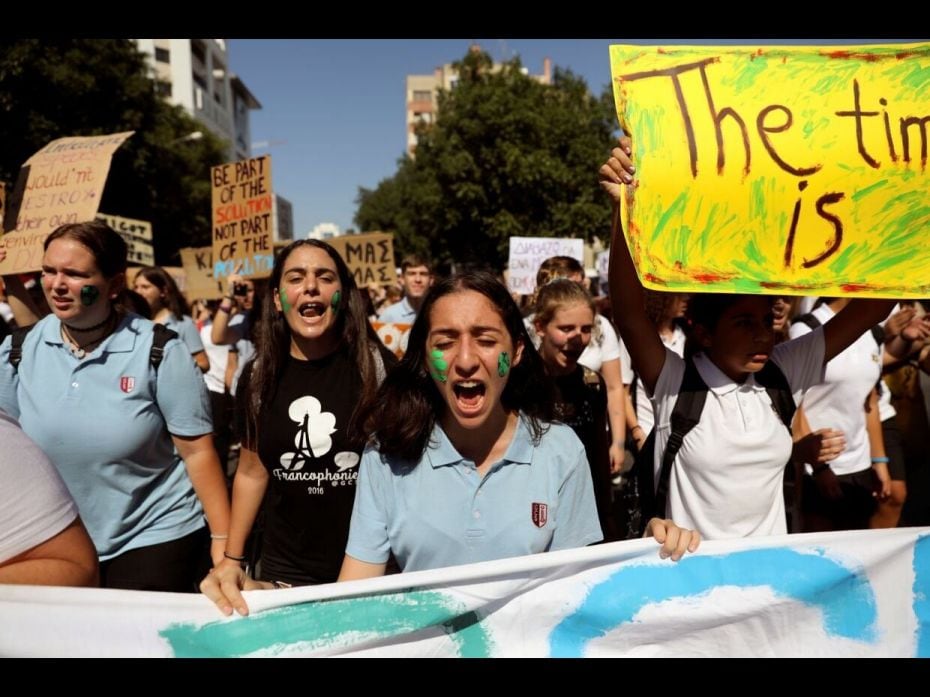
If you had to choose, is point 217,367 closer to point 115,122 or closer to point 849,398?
point 849,398

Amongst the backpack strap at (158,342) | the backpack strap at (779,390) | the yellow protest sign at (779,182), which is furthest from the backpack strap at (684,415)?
the backpack strap at (158,342)

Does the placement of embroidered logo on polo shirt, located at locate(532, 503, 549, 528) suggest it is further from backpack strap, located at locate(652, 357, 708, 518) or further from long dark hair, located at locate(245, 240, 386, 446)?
long dark hair, located at locate(245, 240, 386, 446)

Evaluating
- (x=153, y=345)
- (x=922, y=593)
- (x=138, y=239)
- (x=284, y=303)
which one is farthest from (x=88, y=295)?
(x=138, y=239)

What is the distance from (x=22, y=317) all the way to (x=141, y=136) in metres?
22.9

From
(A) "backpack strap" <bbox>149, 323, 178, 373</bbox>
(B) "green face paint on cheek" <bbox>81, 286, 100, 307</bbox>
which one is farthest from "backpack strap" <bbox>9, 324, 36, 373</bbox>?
(A) "backpack strap" <bbox>149, 323, 178, 373</bbox>

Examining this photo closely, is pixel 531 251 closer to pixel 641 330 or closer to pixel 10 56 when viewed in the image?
pixel 641 330

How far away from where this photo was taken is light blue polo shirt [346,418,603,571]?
204 centimetres

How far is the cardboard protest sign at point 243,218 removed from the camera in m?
6.71

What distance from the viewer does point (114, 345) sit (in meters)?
2.82

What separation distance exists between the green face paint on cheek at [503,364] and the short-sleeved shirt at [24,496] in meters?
1.09

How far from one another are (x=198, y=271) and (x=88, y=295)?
5561 mm

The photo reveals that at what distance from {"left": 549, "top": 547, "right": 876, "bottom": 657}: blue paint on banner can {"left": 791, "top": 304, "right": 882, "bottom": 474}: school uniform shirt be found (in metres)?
2.17
